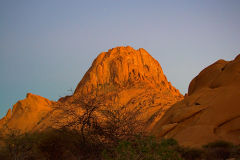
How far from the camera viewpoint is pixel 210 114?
20.0 meters

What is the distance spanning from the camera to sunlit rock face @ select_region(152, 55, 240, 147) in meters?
18.3

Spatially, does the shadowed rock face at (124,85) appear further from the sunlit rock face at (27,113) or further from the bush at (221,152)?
the bush at (221,152)

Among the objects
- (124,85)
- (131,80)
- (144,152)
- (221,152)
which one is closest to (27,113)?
(124,85)

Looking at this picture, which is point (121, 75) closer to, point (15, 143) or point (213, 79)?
point (213, 79)

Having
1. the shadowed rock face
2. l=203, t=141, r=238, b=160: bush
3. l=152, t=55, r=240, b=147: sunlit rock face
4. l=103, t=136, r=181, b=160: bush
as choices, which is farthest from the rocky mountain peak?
l=103, t=136, r=181, b=160: bush

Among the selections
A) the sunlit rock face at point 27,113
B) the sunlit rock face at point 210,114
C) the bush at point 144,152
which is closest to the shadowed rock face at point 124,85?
the sunlit rock face at point 27,113

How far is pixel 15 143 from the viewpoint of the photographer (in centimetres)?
1441

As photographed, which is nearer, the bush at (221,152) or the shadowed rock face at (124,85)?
the bush at (221,152)

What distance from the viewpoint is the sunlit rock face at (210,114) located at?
1828 centimetres

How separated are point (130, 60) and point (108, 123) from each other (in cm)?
5933

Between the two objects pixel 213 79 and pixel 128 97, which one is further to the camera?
pixel 128 97

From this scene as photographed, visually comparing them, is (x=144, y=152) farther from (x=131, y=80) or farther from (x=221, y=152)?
(x=131, y=80)

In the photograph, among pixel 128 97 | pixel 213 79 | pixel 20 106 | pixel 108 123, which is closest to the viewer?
pixel 108 123

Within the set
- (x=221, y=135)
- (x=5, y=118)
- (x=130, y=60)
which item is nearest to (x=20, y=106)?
(x=5, y=118)
